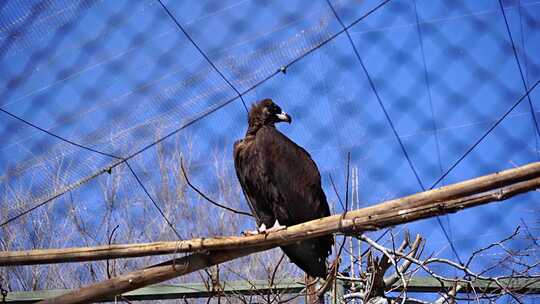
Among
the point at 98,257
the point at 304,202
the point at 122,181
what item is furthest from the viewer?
the point at 122,181

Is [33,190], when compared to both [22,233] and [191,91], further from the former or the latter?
[22,233]

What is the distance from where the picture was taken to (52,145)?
510 centimetres

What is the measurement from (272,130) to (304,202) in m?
0.49

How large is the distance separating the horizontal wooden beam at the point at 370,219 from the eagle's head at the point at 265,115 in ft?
5.28

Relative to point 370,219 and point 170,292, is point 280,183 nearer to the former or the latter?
point 170,292

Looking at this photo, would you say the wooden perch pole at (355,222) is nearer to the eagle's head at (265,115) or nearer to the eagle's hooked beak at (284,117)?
the eagle's head at (265,115)

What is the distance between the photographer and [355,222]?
3508 mm

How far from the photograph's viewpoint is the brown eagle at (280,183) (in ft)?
→ 16.4

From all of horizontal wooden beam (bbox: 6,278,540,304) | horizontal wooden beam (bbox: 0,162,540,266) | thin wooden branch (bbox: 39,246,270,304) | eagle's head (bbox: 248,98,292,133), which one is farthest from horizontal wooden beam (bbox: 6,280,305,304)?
horizontal wooden beam (bbox: 0,162,540,266)

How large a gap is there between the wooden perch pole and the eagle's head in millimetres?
1572

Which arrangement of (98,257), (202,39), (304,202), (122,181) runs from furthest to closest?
(122,181)
(202,39)
(304,202)
(98,257)

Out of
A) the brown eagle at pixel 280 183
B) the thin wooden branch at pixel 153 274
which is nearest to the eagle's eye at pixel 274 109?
the brown eagle at pixel 280 183

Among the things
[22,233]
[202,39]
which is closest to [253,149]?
[202,39]

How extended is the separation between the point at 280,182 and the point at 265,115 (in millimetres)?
556
